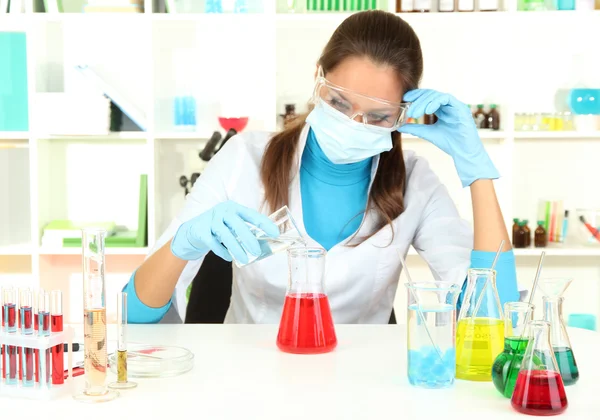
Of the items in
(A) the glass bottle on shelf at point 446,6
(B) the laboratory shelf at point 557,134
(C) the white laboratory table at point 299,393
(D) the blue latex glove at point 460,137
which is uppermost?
(A) the glass bottle on shelf at point 446,6

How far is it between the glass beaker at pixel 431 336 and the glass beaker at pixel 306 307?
0.21 m

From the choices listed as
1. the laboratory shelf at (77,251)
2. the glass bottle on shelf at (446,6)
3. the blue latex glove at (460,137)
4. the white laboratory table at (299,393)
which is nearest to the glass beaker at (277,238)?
the white laboratory table at (299,393)

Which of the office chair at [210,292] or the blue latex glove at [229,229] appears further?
the office chair at [210,292]

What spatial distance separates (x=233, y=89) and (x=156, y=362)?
2.33 m

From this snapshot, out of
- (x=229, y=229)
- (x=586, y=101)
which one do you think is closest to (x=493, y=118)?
(x=586, y=101)

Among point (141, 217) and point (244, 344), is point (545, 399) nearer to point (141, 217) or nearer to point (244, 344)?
point (244, 344)

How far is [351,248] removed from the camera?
5.80 ft

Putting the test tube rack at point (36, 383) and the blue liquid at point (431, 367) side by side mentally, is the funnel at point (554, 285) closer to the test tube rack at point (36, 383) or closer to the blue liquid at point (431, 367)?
the blue liquid at point (431, 367)

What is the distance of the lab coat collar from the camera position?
1.80m

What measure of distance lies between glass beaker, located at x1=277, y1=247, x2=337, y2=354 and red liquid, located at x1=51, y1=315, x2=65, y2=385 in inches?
14.9

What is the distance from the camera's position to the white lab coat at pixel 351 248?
176cm

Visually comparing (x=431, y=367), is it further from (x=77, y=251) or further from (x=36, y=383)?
(x=77, y=251)

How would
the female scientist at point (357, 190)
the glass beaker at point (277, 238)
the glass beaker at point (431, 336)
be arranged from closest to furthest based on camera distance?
the glass beaker at point (431, 336)
the glass beaker at point (277, 238)
the female scientist at point (357, 190)

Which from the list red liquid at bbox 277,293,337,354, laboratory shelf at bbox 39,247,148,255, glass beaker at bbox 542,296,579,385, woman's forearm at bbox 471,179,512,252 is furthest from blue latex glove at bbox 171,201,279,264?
laboratory shelf at bbox 39,247,148,255
